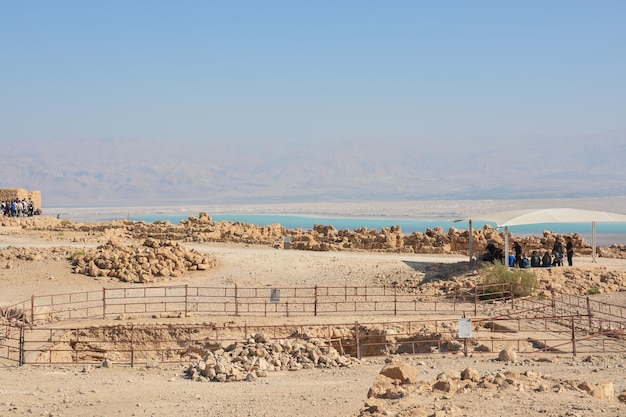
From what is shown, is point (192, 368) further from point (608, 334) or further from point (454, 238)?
point (454, 238)

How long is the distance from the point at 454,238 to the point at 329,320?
16.1m

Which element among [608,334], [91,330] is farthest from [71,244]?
[608,334]

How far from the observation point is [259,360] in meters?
16.1

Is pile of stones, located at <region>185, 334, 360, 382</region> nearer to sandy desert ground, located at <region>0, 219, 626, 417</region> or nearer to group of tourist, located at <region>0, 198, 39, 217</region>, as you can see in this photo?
sandy desert ground, located at <region>0, 219, 626, 417</region>

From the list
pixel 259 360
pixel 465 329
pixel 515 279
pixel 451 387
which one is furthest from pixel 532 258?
pixel 451 387

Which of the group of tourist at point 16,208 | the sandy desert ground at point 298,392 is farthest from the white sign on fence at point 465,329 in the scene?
the group of tourist at point 16,208

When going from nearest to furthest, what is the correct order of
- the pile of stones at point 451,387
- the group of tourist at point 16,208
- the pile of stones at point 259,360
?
1. the pile of stones at point 451,387
2. the pile of stones at point 259,360
3. the group of tourist at point 16,208

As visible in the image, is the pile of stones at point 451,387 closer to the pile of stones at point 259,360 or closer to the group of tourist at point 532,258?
the pile of stones at point 259,360

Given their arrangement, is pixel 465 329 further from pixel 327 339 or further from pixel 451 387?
pixel 451 387

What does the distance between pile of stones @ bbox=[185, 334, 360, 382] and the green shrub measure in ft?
29.0

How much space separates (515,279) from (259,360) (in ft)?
36.0

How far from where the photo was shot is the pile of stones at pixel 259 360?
15.5m

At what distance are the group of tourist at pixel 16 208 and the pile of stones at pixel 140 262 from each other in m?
18.3

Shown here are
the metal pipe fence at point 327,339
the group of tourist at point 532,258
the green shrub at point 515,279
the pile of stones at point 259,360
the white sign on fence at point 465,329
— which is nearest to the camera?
the pile of stones at point 259,360
